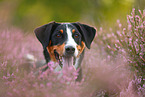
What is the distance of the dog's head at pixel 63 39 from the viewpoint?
4.06m

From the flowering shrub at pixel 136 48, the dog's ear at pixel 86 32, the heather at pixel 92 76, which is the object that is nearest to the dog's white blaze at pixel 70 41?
the dog's ear at pixel 86 32

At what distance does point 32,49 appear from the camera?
7043 mm

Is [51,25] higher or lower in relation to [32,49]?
higher

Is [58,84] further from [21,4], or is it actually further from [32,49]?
[21,4]

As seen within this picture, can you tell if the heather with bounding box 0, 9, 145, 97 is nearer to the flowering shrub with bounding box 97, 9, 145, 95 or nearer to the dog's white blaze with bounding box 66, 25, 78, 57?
the flowering shrub with bounding box 97, 9, 145, 95

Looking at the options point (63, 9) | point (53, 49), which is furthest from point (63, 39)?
point (63, 9)

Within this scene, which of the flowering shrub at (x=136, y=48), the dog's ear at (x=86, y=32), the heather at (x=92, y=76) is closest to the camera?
the heather at (x=92, y=76)

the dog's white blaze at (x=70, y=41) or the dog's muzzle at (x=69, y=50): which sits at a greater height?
the dog's white blaze at (x=70, y=41)

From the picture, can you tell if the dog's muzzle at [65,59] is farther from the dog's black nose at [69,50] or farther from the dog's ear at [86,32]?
the dog's ear at [86,32]

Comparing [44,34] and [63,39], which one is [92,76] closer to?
[63,39]

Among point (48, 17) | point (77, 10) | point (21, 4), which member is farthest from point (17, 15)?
point (77, 10)

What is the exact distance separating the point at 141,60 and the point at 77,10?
14.9 m

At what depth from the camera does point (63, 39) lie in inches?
167

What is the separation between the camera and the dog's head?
406cm
